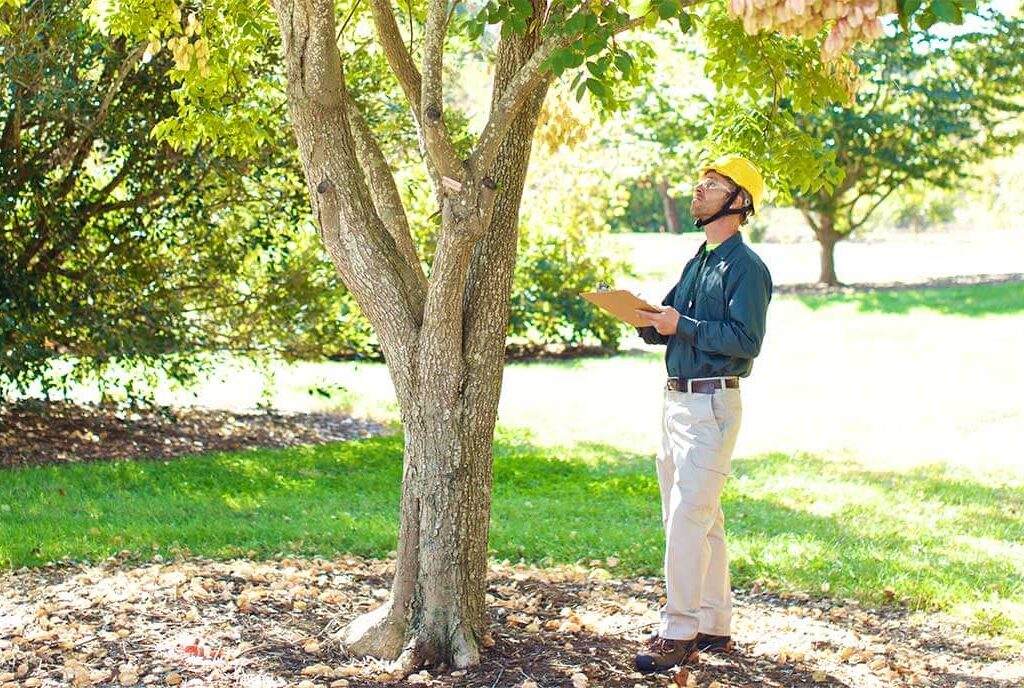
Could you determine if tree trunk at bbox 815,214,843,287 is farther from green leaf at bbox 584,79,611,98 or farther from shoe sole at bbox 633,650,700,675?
green leaf at bbox 584,79,611,98

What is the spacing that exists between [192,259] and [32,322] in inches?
62.9

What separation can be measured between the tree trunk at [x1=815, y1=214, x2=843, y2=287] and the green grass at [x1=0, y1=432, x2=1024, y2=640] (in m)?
15.5

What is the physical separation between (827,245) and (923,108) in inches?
166

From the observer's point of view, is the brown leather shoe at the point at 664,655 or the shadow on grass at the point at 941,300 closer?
the brown leather shoe at the point at 664,655

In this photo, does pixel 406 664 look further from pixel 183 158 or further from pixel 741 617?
pixel 183 158

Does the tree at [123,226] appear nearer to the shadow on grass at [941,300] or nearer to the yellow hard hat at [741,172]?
the yellow hard hat at [741,172]

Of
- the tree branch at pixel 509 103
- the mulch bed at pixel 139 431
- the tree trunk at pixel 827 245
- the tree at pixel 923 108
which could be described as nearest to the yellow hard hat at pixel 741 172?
the tree branch at pixel 509 103

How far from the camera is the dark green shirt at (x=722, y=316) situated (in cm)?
464

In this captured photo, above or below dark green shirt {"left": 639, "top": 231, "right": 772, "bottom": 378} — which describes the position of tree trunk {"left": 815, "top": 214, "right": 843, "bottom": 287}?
above

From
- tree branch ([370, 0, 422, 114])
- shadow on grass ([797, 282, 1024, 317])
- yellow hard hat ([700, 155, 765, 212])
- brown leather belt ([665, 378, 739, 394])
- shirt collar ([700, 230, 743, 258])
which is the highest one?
tree branch ([370, 0, 422, 114])

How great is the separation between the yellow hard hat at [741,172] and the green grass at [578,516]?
251cm

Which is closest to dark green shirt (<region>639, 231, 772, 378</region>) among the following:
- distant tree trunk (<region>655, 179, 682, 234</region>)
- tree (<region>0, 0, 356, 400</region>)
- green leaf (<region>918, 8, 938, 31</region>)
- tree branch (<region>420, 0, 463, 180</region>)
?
tree branch (<region>420, 0, 463, 180</region>)

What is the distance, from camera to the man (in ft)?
15.4

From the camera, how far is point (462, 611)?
4.88 meters
